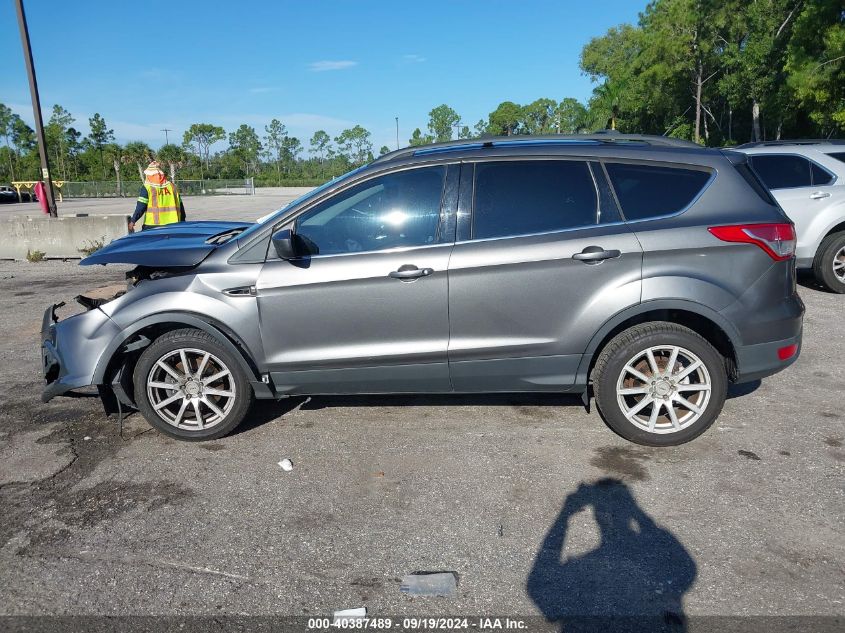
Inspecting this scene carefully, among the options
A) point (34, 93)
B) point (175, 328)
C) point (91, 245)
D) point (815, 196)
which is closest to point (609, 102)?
point (34, 93)

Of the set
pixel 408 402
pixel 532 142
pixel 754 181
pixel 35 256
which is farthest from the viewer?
pixel 35 256

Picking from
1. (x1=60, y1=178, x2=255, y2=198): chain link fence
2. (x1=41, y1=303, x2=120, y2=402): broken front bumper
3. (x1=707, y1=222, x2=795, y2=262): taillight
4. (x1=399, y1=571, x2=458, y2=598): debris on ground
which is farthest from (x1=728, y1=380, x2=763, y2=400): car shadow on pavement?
(x1=60, y1=178, x2=255, y2=198): chain link fence

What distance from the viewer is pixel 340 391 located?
4332mm

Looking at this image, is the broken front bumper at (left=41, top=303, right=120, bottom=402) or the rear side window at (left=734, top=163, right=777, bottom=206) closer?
the rear side window at (left=734, top=163, right=777, bottom=206)

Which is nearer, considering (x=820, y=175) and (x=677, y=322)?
(x=677, y=322)

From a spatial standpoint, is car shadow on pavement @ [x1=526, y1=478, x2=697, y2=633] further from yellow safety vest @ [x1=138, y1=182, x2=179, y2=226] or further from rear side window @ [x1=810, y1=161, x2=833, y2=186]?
yellow safety vest @ [x1=138, y1=182, x2=179, y2=226]

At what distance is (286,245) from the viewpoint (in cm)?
397

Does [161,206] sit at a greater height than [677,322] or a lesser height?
greater

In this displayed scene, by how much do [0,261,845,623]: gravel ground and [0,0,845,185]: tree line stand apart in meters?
2.71

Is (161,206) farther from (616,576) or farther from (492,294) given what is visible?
(616,576)

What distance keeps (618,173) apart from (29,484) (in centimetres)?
407

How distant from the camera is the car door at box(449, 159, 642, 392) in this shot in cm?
401

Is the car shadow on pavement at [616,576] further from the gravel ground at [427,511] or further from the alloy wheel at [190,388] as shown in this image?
the alloy wheel at [190,388]

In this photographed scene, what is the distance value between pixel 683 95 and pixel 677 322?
50.6 metres
